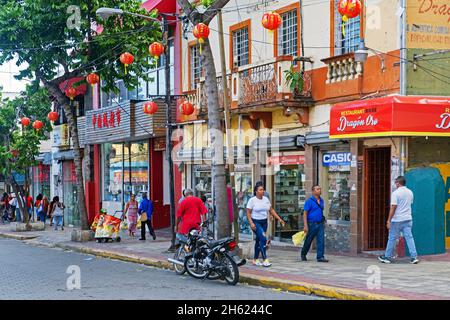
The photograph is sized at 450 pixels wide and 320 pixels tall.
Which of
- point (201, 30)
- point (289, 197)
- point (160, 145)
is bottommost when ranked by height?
point (289, 197)

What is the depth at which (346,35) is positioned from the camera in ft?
55.2

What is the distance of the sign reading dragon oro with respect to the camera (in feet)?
49.0

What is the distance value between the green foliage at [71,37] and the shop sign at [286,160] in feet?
18.0

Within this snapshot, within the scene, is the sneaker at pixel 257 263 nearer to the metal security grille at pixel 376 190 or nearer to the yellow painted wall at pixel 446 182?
the metal security grille at pixel 376 190

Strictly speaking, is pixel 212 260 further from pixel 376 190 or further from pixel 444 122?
pixel 444 122

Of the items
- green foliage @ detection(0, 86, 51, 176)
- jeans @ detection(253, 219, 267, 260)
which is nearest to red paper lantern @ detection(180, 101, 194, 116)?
jeans @ detection(253, 219, 267, 260)

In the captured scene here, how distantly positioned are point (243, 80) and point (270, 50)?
3.78ft

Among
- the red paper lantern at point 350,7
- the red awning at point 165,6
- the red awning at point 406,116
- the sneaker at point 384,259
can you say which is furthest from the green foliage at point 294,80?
the red awning at point 165,6

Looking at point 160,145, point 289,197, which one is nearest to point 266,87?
point 289,197

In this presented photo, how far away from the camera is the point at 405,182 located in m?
14.6

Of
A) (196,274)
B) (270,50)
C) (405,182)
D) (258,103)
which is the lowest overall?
(196,274)

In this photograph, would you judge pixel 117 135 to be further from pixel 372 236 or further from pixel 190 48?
pixel 372 236

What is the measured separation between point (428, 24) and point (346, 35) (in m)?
2.29
